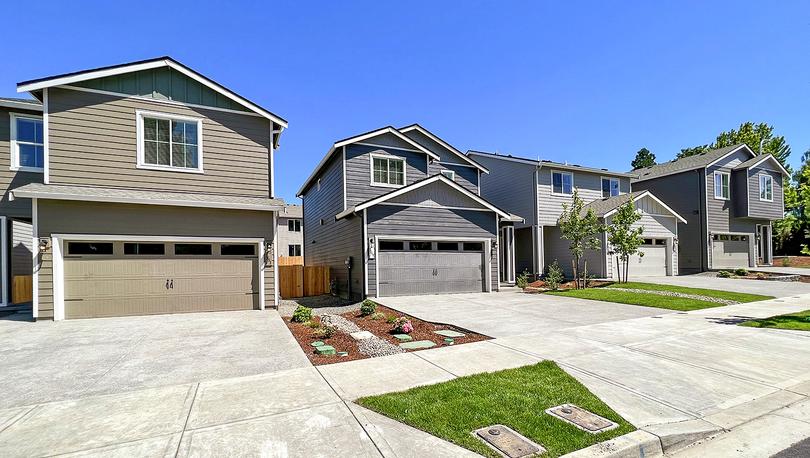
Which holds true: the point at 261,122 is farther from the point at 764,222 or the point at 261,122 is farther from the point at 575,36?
the point at 764,222

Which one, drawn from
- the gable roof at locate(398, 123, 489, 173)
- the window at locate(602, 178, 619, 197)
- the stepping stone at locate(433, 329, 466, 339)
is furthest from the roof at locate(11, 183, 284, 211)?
the window at locate(602, 178, 619, 197)

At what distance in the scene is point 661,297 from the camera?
1353 centimetres

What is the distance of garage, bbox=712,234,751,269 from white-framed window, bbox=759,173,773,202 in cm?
273

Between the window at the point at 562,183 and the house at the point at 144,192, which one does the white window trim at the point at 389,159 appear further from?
the window at the point at 562,183

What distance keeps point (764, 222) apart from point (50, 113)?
126 feet

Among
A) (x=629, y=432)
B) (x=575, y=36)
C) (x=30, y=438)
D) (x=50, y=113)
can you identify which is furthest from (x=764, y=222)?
(x=50, y=113)

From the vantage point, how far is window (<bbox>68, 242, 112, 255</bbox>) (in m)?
10.3

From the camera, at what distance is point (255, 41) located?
1294 cm

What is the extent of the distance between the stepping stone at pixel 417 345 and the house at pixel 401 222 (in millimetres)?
6420

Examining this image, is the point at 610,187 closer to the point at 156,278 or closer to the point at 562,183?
the point at 562,183

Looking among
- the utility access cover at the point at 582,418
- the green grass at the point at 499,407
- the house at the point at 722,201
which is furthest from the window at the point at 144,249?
the house at the point at 722,201

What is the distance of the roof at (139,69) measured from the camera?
10250 mm

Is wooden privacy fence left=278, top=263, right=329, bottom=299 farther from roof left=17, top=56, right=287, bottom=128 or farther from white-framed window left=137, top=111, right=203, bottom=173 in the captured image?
roof left=17, top=56, right=287, bottom=128

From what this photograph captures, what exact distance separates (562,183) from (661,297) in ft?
32.4
